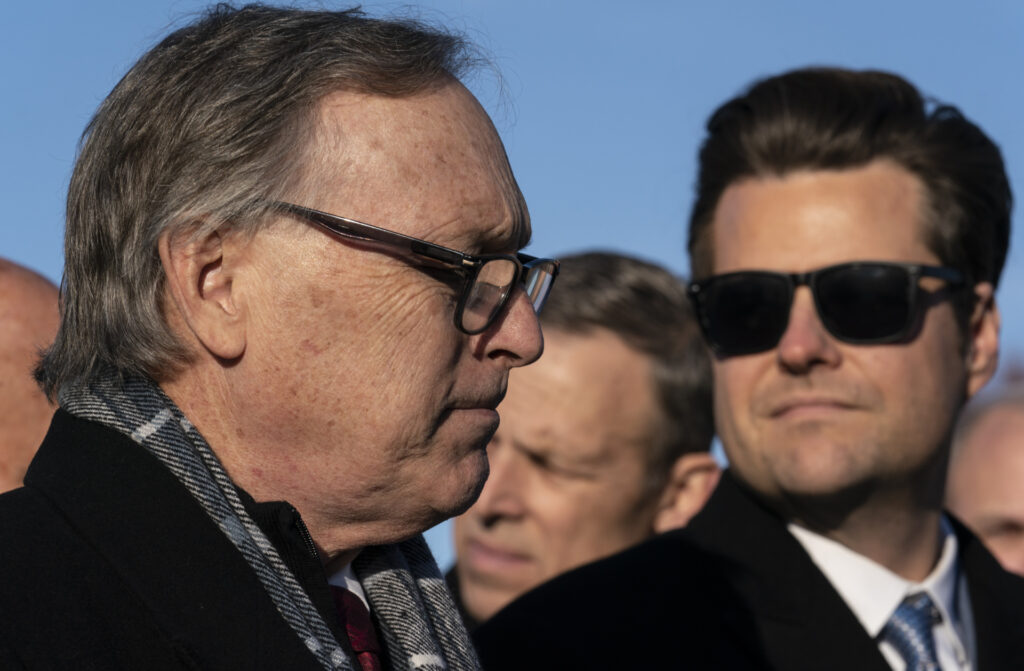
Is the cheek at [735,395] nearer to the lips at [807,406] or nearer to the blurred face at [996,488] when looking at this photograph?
the lips at [807,406]

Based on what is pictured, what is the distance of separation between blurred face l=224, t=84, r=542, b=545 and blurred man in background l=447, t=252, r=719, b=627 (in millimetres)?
2554

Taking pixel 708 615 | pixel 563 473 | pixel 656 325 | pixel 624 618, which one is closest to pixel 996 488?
pixel 656 325

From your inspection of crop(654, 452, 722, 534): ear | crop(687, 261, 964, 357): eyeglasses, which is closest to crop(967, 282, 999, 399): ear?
crop(687, 261, 964, 357): eyeglasses

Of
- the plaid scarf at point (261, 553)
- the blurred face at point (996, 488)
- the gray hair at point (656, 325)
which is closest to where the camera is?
the plaid scarf at point (261, 553)

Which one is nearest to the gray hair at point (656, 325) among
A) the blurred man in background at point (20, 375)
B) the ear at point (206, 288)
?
the blurred man in background at point (20, 375)

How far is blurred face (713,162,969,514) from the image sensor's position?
3727mm

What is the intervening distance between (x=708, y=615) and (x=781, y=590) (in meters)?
0.22

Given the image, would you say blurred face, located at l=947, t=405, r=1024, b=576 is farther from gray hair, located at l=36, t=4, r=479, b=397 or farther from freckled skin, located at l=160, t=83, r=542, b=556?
gray hair, located at l=36, t=4, r=479, b=397

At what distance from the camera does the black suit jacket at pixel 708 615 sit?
3455 millimetres

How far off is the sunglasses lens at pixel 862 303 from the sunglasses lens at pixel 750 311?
4.5 inches

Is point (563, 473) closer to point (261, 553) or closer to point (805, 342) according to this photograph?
point (805, 342)

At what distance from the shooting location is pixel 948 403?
3865 millimetres

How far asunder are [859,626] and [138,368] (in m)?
2.06

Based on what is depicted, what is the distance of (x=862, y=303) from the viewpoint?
3.78 metres
